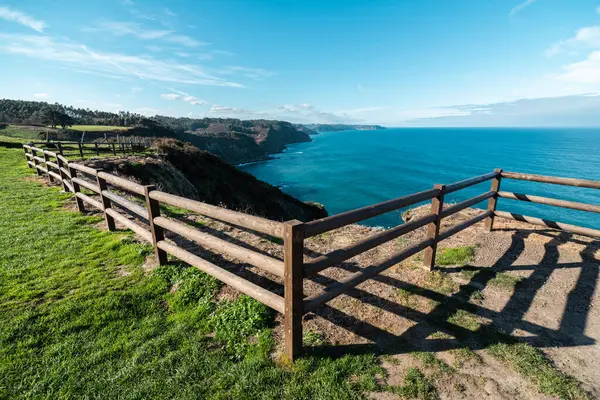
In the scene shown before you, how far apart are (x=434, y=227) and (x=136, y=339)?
502cm

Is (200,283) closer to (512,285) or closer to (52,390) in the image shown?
(52,390)

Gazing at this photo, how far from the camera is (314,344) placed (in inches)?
137

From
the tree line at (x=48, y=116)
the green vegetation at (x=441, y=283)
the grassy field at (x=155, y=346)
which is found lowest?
the green vegetation at (x=441, y=283)

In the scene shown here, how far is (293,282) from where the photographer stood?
2898mm

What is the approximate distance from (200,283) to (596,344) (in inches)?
222

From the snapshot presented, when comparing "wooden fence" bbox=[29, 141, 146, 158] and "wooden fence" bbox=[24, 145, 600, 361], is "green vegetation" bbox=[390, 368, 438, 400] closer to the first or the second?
"wooden fence" bbox=[24, 145, 600, 361]

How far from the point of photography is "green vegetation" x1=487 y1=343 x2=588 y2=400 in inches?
113

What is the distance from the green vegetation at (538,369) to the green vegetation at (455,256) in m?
2.37

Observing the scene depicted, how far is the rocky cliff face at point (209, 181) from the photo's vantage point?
68.2 ft

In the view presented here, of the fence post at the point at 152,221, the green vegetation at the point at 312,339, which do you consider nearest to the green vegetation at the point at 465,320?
the green vegetation at the point at 312,339

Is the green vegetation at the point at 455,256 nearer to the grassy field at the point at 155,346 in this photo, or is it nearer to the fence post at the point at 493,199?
the fence post at the point at 493,199

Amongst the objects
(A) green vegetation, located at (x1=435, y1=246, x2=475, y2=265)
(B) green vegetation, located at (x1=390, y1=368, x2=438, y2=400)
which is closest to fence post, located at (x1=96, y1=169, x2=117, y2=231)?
(B) green vegetation, located at (x1=390, y1=368, x2=438, y2=400)

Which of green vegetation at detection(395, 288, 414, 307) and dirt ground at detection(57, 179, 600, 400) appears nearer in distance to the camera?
dirt ground at detection(57, 179, 600, 400)

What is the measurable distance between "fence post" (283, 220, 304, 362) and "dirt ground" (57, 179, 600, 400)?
1.05 ft
